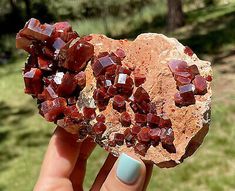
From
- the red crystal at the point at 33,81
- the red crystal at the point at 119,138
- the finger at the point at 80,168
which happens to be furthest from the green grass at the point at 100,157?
the red crystal at the point at 33,81

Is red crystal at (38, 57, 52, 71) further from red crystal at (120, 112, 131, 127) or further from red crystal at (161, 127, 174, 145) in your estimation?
red crystal at (161, 127, 174, 145)

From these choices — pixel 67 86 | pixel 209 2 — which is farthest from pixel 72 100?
pixel 209 2

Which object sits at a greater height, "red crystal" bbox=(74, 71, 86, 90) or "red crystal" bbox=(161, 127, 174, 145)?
"red crystal" bbox=(74, 71, 86, 90)

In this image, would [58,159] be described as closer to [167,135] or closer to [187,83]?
[167,135]

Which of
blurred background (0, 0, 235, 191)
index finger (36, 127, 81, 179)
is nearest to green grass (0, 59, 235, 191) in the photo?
blurred background (0, 0, 235, 191)

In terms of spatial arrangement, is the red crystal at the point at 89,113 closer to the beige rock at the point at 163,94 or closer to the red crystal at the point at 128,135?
the beige rock at the point at 163,94

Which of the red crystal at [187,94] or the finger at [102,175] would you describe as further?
the finger at [102,175]
